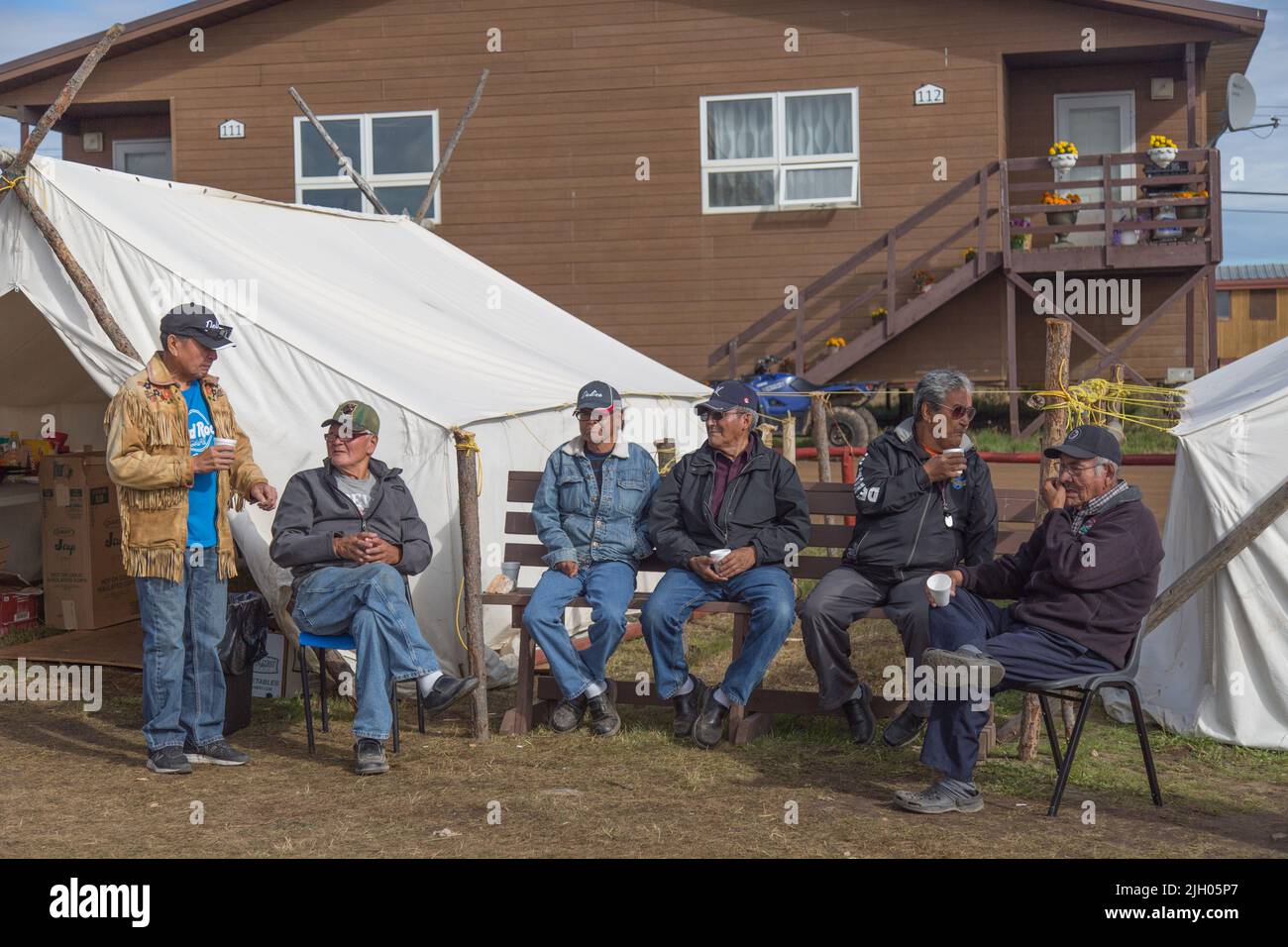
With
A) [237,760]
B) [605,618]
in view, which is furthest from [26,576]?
[605,618]

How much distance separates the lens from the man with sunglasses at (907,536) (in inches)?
226

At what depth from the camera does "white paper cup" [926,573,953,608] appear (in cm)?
512

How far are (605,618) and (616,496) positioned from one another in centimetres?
60

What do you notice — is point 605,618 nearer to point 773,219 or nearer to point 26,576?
point 26,576

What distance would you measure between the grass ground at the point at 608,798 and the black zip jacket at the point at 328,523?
79cm

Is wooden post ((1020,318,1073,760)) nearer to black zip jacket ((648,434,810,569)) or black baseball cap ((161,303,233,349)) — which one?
black zip jacket ((648,434,810,569))

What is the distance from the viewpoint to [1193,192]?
1390 cm

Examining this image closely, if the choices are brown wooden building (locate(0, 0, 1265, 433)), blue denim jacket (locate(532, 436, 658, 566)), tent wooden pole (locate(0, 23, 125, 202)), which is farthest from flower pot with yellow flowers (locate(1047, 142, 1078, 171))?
tent wooden pole (locate(0, 23, 125, 202))

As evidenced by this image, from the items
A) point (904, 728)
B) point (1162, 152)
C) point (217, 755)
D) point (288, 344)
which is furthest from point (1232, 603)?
point (1162, 152)

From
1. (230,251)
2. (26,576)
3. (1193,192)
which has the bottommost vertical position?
(26,576)

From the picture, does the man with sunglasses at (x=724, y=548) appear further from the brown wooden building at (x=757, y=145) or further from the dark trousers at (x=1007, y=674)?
the brown wooden building at (x=757, y=145)

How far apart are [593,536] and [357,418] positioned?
1.16 metres

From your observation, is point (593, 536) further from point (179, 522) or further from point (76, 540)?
point (76, 540)

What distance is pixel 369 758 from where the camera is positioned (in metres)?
5.54
